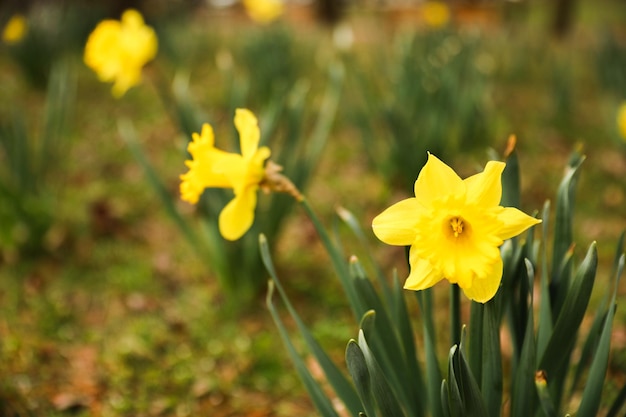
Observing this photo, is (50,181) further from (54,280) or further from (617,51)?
(617,51)

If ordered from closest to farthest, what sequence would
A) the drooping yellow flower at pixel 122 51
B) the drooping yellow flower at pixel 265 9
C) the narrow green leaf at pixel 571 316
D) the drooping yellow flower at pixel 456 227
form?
the drooping yellow flower at pixel 456 227 → the narrow green leaf at pixel 571 316 → the drooping yellow flower at pixel 122 51 → the drooping yellow flower at pixel 265 9

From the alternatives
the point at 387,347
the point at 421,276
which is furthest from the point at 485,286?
the point at 387,347

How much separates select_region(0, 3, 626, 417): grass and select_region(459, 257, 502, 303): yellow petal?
928 mm

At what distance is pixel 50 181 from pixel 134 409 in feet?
5.80

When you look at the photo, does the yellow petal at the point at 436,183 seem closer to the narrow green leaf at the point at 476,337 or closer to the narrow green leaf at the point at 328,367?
the narrow green leaf at the point at 476,337

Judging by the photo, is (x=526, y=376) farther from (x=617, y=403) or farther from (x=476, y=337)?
(x=617, y=403)

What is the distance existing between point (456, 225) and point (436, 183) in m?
0.07

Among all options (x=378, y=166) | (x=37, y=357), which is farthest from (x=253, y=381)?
(x=378, y=166)

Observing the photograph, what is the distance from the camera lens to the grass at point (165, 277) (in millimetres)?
1680

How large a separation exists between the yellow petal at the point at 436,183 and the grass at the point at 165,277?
980 mm

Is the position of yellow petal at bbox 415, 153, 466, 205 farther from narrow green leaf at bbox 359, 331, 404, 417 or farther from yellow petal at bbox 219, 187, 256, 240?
yellow petal at bbox 219, 187, 256, 240

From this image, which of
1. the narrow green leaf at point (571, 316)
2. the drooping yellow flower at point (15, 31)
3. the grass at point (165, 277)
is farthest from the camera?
the drooping yellow flower at point (15, 31)

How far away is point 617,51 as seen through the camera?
3.39 m

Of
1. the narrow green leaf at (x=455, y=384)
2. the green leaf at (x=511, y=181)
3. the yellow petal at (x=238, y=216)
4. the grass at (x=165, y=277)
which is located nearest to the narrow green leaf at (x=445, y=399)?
the narrow green leaf at (x=455, y=384)
